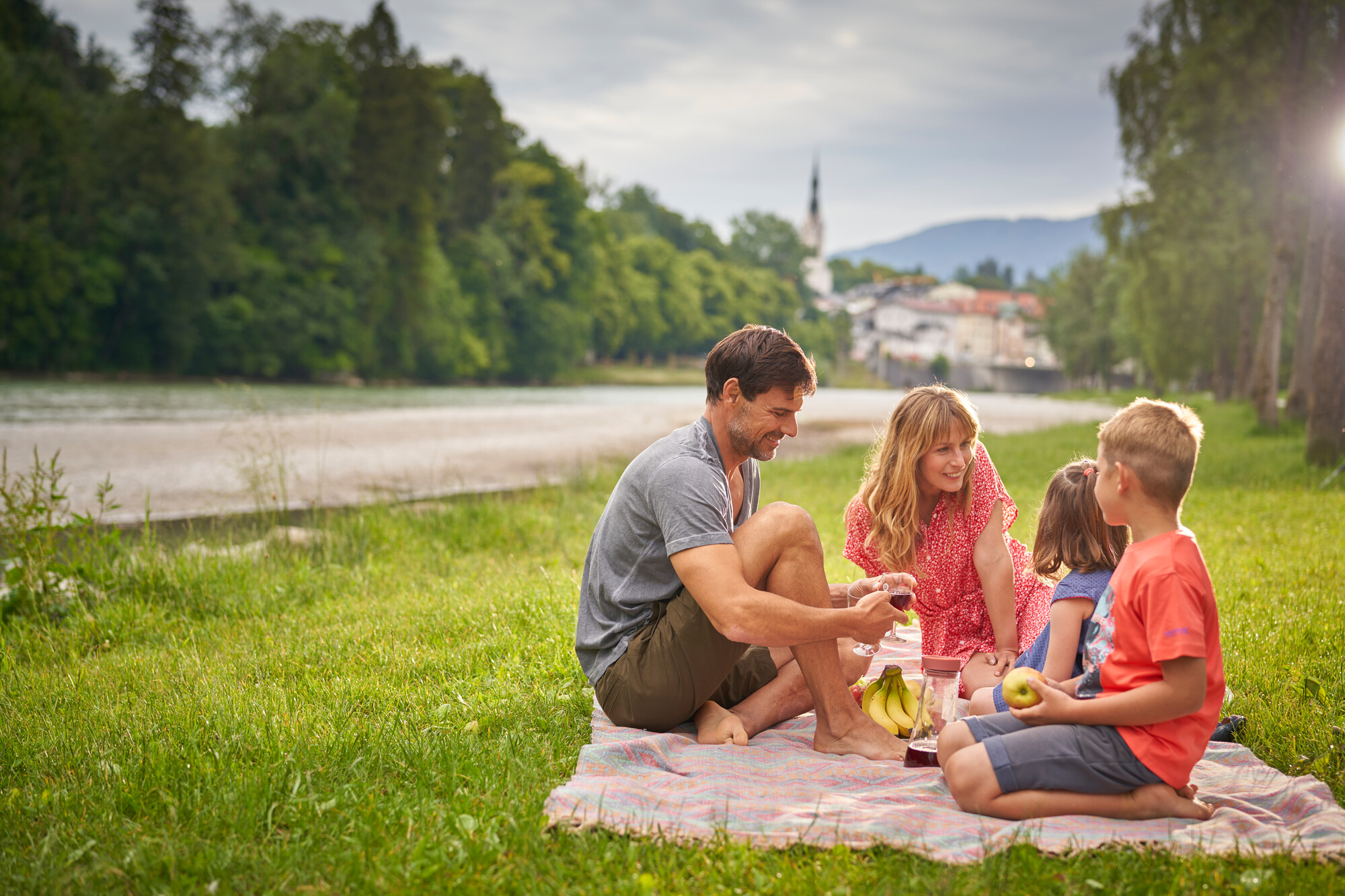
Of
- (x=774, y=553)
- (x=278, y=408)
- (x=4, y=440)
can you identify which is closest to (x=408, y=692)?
(x=774, y=553)

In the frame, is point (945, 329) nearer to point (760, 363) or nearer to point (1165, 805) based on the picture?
point (760, 363)

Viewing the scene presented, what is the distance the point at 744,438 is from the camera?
11.6 feet

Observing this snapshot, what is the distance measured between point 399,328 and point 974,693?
5262cm

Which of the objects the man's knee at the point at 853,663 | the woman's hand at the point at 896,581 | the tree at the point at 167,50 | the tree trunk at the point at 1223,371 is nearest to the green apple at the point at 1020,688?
the woman's hand at the point at 896,581

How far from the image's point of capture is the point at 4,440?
1736cm

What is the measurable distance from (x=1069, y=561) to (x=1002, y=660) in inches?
28.1

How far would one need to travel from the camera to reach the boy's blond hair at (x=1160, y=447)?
2787 millimetres

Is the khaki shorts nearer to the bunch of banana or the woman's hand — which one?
the woman's hand

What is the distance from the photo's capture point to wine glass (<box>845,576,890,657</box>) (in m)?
3.43

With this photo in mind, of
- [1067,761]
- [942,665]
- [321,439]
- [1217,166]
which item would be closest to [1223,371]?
[1217,166]

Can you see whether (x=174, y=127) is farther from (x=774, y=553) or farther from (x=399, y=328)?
(x=774, y=553)

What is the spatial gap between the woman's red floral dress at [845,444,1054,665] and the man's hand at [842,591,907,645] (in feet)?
2.78

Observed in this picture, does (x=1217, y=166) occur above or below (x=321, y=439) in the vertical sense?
above

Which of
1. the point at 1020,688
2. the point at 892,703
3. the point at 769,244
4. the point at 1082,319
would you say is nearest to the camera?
the point at 1020,688
